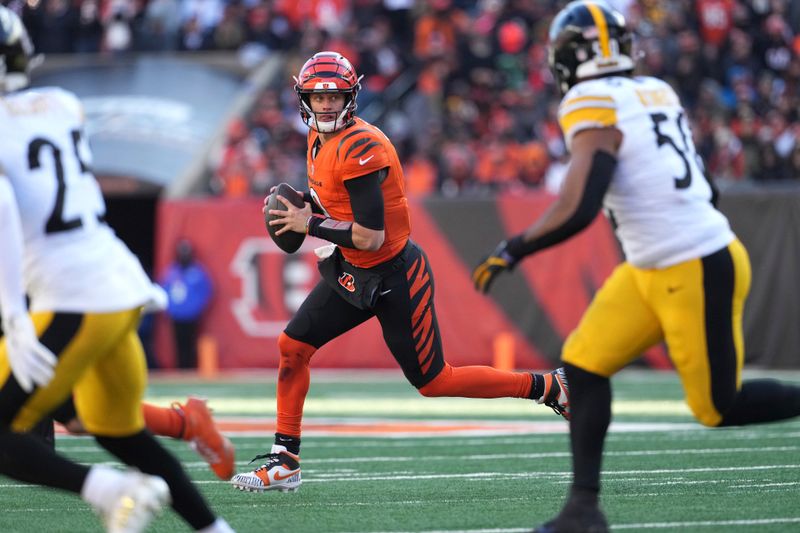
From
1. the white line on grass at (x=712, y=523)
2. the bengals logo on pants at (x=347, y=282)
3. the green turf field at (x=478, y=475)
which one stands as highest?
the bengals logo on pants at (x=347, y=282)

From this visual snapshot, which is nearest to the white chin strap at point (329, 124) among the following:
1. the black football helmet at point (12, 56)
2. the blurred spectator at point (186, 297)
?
the black football helmet at point (12, 56)

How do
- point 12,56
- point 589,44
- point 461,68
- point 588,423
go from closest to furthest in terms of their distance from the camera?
point 12,56 < point 588,423 < point 589,44 < point 461,68

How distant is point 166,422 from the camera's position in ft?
16.5

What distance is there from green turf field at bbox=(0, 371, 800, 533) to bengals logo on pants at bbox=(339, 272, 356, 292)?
A: 85cm

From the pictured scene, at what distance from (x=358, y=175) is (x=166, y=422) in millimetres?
1434

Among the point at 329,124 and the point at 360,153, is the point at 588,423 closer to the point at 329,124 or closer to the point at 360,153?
the point at 360,153

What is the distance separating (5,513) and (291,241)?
1674 millimetres

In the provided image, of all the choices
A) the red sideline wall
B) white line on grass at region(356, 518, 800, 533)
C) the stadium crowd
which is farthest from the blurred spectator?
white line on grass at region(356, 518, 800, 533)

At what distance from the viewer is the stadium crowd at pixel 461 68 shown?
16062 mm

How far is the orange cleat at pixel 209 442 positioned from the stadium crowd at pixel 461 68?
11.0 m

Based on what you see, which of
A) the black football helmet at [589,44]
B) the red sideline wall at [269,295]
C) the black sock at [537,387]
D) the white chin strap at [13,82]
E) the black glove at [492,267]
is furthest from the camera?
the red sideline wall at [269,295]

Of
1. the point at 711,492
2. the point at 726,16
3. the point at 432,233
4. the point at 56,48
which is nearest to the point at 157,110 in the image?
the point at 56,48

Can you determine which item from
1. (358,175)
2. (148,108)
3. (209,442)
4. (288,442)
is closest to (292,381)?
(288,442)

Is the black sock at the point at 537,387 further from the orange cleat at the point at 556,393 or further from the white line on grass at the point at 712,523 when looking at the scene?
the white line on grass at the point at 712,523
